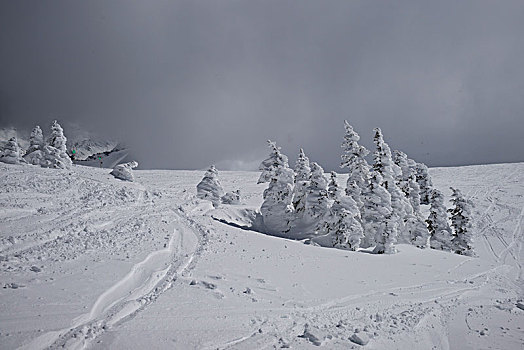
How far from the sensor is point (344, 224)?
23.8m

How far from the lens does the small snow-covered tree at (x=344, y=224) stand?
23547 mm

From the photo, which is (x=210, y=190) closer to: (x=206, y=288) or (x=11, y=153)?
(x=11, y=153)

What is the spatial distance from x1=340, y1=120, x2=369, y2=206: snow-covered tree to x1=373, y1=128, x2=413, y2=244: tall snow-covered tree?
1561mm

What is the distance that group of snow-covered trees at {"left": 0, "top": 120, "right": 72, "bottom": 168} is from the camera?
37622mm

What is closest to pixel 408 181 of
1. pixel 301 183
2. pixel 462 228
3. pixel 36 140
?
pixel 462 228

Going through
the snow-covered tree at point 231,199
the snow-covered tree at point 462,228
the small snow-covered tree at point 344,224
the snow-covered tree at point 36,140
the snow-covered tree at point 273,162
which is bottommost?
the small snow-covered tree at point 344,224

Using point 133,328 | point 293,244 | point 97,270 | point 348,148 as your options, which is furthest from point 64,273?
point 348,148

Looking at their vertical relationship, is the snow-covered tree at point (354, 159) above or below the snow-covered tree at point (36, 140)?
below

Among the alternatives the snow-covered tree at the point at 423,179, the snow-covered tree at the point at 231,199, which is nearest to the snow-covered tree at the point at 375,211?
the snow-covered tree at the point at 231,199

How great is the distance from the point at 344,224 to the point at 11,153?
40.9 m

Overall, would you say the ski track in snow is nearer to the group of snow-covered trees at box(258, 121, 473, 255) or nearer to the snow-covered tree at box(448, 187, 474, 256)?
the group of snow-covered trees at box(258, 121, 473, 255)

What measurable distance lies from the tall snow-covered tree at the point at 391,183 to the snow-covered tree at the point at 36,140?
46556mm

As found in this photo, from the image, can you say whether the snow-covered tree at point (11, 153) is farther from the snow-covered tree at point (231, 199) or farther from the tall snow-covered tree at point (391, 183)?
the tall snow-covered tree at point (391, 183)

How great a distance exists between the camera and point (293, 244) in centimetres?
1992
